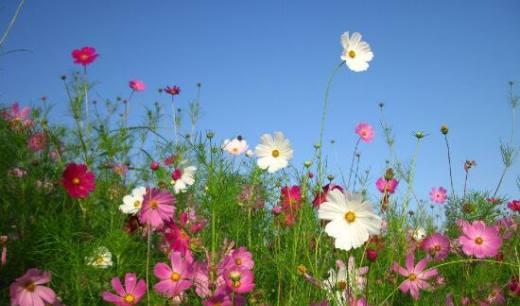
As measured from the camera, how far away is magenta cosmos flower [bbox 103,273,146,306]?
156cm

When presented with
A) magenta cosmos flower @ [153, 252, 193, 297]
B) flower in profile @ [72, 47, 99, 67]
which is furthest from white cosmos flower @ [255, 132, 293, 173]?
flower in profile @ [72, 47, 99, 67]

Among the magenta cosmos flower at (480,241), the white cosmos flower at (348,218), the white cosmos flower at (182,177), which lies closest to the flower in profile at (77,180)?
the white cosmos flower at (182,177)

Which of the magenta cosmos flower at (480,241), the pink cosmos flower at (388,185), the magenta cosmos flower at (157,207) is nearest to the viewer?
the magenta cosmos flower at (157,207)

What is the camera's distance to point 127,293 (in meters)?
1.61

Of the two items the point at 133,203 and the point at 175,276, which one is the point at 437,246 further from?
the point at 133,203

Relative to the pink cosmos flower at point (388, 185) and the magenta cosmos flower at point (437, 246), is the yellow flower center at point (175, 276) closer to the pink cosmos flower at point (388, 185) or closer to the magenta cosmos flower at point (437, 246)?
the pink cosmos flower at point (388, 185)

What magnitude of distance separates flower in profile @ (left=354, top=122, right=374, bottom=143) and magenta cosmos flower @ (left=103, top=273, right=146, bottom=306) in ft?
4.30

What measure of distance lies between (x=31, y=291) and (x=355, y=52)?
1431 millimetres

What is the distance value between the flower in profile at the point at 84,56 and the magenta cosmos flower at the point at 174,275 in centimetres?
118

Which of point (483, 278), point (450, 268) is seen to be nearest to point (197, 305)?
point (483, 278)

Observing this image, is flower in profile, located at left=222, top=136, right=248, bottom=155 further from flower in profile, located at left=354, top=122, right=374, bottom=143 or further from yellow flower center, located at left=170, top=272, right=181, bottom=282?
yellow flower center, located at left=170, top=272, right=181, bottom=282

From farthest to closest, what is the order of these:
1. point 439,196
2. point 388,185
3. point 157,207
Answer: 1. point 439,196
2. point 388,185
3. point 157,207

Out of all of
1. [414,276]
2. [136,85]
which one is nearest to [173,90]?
[136,85]

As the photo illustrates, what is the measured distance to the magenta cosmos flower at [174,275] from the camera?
1.59m
